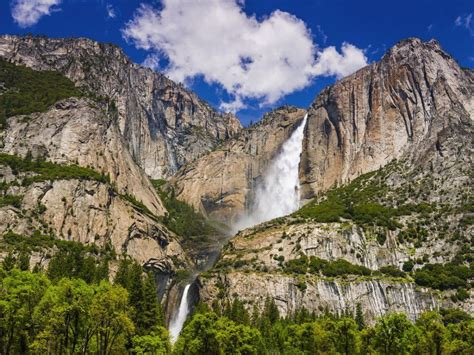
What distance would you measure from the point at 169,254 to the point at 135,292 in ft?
326

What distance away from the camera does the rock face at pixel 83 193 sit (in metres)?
145

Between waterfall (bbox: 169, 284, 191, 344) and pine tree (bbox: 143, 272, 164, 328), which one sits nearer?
pine tree (bbox: 143, 272, 164, 328)

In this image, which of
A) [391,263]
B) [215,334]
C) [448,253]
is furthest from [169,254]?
[215,334]

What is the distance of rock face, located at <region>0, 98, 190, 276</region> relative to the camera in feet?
477

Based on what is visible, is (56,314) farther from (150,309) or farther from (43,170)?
(43,170)

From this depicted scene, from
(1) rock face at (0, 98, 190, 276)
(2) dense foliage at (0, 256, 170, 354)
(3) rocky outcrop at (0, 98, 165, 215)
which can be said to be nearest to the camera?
(2) dense foliage at (0, 256, 170, 354)

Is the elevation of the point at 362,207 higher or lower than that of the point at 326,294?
higher

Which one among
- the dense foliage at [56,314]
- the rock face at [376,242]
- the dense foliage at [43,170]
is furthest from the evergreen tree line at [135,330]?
the dense foliage at [43,170]

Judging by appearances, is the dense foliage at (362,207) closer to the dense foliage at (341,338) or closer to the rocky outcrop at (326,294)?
the rocky outcrop at (326,294)

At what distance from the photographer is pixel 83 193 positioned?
156875 millimetres

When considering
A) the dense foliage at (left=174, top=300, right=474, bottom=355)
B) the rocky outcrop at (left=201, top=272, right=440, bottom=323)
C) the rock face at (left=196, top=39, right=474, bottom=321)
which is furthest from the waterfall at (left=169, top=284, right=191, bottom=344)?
the dense foliage at (left=174, top=300, right=474, bottom=355)

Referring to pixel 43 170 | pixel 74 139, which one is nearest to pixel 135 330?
pixel 43 170

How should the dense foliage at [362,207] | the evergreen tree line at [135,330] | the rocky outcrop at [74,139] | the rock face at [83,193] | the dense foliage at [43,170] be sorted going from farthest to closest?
the rocky outcrop at [74,139]
the dense foliage at [362,207]
the dense foliage at [43,170]
the rock face at [83,193]
the evergreen tree line at [135,330]

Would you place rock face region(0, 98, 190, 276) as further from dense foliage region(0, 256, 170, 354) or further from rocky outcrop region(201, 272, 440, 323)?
dense foliage region(0, 256, 170, 354)
